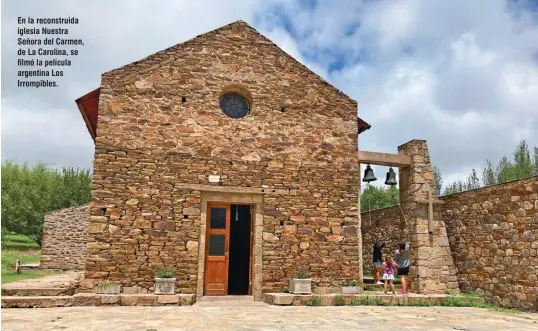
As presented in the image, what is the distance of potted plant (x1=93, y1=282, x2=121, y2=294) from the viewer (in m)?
8.88

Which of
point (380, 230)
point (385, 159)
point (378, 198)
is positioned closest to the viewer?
point (385, 159)

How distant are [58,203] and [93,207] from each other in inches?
902

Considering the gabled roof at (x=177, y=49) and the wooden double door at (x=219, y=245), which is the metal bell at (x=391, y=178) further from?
the wooden double door at (x=219, y=245)

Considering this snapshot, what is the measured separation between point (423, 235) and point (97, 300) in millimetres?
7773

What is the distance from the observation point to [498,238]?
9.97 meters

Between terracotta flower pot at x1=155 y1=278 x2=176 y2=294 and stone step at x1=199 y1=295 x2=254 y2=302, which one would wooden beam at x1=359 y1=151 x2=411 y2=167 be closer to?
stone step at x1=199 y1=295 x2=254 y2=302

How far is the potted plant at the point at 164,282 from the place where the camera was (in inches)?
358

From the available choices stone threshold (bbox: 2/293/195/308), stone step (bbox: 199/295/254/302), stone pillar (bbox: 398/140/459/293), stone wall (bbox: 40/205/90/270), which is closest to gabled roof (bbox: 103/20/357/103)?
stone pillar (bbox: 398/140/459/293)

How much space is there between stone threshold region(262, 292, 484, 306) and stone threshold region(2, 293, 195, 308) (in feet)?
5.80

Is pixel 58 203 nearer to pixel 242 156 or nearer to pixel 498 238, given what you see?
pixel 242 156

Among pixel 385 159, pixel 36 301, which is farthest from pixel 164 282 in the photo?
pixel 385 159

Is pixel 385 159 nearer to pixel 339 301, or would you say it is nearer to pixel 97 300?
pixel 339 301

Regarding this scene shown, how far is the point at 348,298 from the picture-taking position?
977cm

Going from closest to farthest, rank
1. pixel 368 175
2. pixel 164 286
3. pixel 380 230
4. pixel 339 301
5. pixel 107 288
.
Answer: pixel 107 288, pixel 164 286, pixel 339 301, pixel 368 175, pixel 380 230
